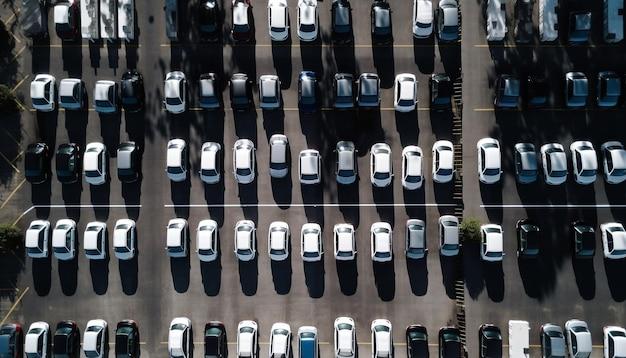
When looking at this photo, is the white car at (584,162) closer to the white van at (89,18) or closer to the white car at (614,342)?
the white car at (614,342)

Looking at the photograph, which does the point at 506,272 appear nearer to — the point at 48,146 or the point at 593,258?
the point at 593,258

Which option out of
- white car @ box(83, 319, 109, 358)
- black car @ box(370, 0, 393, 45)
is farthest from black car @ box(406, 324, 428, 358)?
white car @ box(83, 319, 109, 358)

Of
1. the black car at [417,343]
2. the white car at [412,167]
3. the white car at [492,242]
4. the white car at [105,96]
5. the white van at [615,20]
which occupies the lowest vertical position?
the black car at [417,343]

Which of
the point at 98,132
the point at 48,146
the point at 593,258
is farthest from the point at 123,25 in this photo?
the point at 593,258

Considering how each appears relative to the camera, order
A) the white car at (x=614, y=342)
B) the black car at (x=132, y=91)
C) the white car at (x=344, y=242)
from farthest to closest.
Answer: the black car at (x=132, y=91), the white car at (x=344, y=242), the white car at (x=614, y=342)

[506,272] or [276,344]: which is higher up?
[506,272]

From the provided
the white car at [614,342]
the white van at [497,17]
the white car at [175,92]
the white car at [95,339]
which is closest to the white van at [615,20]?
the white van at [497,17]

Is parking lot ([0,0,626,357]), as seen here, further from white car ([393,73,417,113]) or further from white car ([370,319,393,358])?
white car ([370,319,393,358])
